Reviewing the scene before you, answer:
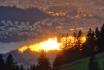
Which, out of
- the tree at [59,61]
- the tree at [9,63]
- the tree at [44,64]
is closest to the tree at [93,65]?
the tree at [44,64]

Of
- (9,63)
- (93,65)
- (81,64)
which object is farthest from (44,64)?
(93,65)

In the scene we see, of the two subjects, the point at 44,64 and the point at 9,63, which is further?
the point at 9,63

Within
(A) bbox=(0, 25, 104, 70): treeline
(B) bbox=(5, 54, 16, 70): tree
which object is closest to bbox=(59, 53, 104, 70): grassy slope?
(A) bbox=(0, 25, 104, 70): treeline

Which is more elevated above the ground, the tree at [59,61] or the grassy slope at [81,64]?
the grassy slope at [81,64]

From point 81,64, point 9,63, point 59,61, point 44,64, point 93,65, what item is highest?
point 93,65

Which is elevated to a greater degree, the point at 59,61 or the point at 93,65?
the point at 93,65

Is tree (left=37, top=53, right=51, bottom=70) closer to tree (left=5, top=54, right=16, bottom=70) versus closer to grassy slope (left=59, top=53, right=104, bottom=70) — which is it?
grassy slope (left=59, top=53, right=104, bottom=70)

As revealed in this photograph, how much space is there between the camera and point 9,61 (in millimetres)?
132375

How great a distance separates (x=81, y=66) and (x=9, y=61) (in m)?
16.9

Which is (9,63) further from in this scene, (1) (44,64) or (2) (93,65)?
(2) (93,65)

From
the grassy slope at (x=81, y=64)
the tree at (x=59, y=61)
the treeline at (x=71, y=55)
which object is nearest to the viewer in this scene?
the grassy slope at (x=81, y=64)

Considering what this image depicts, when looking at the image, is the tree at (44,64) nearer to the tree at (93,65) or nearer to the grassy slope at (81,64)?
the grassy slope at (81,64)

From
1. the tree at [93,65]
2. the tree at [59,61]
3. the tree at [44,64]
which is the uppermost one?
the tree at [93,65]

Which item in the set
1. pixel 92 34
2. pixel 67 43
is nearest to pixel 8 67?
pixel 92 34
